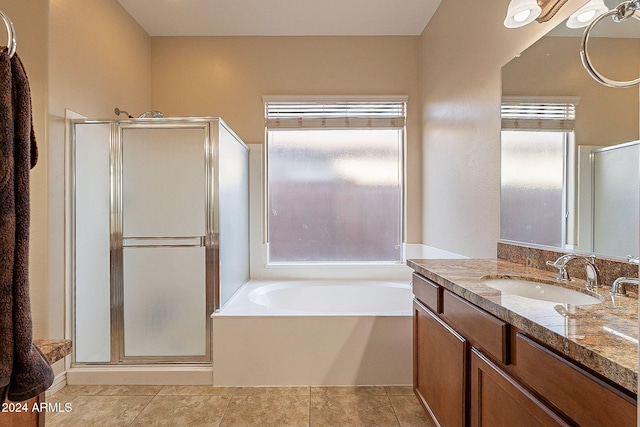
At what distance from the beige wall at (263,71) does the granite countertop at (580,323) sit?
2.43 meters

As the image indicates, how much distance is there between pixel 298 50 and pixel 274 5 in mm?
516

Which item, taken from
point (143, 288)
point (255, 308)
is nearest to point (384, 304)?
point (255, 308)

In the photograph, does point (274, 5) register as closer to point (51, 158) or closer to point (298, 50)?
point (298, 50)

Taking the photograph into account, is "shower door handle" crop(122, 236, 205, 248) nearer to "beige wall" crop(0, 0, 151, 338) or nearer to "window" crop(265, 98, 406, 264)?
"beige wall" crop(0, 0, 151, 338)

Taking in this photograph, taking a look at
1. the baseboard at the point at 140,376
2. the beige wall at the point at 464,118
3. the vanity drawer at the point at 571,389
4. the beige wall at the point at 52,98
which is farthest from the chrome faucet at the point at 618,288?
the beige wall at the point at 52,98

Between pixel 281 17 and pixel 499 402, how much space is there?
3.10 metres

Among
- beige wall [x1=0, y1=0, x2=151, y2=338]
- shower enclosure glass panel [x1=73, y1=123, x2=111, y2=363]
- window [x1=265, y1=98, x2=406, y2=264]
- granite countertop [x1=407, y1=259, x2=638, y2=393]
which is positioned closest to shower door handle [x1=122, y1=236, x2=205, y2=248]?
shower enclosure glass panel [x1=73, y1=123, x2=111, y2=363]

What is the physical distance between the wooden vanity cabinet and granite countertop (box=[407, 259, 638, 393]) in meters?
0.04

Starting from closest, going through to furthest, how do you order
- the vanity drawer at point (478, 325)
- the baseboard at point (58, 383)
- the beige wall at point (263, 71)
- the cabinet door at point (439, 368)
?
the vanity drawer at point (478, 325), the cabinet door at point (439, 368), the baseboard at point (58, 383), the beige wall at point (263, 71)

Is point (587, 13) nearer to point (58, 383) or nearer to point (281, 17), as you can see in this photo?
point (281, 17)

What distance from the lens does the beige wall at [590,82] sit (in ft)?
3.87

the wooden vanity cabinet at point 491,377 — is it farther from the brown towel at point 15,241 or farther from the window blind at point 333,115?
the window blind at point 333,115

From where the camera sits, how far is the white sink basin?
118 cm

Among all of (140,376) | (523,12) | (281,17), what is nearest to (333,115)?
(281,17)
